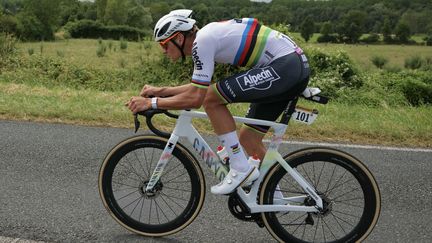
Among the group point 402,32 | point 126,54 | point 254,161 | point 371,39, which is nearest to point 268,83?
point 254,161

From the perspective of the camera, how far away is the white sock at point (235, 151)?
3312 millimetres

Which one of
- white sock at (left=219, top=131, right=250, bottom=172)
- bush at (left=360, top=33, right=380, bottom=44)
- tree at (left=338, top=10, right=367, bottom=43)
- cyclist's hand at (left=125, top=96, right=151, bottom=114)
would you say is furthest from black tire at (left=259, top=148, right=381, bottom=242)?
bush at (left=360, top=33, right=380, bottom=44)

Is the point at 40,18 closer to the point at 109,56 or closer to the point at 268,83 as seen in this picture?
the point at 109,56

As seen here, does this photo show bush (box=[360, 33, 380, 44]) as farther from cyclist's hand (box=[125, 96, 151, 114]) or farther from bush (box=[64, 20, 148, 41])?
cyclist's hand (box=[125, 96, 151, 114])

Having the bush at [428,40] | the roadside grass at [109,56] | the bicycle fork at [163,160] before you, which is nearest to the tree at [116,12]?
the bush at [428,40]

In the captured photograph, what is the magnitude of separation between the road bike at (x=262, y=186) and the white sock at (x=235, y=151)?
0.14 meters

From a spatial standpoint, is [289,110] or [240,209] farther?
[240,209]

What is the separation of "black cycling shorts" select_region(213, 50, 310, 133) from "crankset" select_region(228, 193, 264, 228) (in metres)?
0.74

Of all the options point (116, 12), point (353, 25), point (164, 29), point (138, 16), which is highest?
point (164, 29)

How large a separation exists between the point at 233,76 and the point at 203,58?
11.3 inches

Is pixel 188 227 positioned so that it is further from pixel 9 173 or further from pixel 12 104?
pixel 12 104

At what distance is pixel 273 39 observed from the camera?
10.7 feet

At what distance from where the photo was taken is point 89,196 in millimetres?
4395

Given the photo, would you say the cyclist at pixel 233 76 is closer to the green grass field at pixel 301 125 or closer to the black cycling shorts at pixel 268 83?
the black cycling shorts at pixel 268 83
